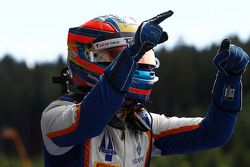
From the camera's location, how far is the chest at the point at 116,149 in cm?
498

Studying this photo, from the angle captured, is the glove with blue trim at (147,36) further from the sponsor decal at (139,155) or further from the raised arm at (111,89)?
the sponsor decal at (139,155)

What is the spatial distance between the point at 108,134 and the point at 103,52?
19.4 inches

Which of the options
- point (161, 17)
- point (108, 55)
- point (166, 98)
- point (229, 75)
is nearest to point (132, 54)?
point (161, 17)

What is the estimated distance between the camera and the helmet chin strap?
5.07 metres

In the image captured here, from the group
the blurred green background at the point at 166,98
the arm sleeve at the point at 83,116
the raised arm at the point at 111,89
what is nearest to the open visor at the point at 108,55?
the arm sleeve at the point at 83,116

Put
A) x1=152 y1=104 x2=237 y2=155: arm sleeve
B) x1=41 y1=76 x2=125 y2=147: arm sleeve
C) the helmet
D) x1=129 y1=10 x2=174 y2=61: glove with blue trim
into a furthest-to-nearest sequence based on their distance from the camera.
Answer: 1. x1=152 y1=104 x2=237 y2=155: arm sleeve
2. the helmet
3. x1=41 y1=76 x2=125 y2=147: arm sleeve
4. x1=129 y1=10 x2=174 y2=61: glove with blue trim

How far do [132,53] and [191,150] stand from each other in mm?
1266

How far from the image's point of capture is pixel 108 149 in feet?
16.5

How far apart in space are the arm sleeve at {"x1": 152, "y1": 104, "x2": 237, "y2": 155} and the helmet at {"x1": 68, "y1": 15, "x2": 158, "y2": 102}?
462 millimetres

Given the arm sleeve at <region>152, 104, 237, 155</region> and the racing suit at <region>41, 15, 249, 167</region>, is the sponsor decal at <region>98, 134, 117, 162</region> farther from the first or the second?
the arm sleeve at <region>152, 104, 237, 155</region>

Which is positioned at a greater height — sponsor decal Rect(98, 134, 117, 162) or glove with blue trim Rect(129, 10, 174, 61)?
glove with blue trim Rect(129, 10, 174, 61)

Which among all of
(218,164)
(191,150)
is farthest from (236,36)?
(191,150)

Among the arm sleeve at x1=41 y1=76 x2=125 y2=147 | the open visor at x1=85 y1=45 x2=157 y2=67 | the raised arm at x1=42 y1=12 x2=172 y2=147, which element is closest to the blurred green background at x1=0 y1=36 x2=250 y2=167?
the open visor at x1=85 y1=45 x2=157 y2=67

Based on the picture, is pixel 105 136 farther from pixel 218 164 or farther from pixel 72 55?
pixel 218 164
